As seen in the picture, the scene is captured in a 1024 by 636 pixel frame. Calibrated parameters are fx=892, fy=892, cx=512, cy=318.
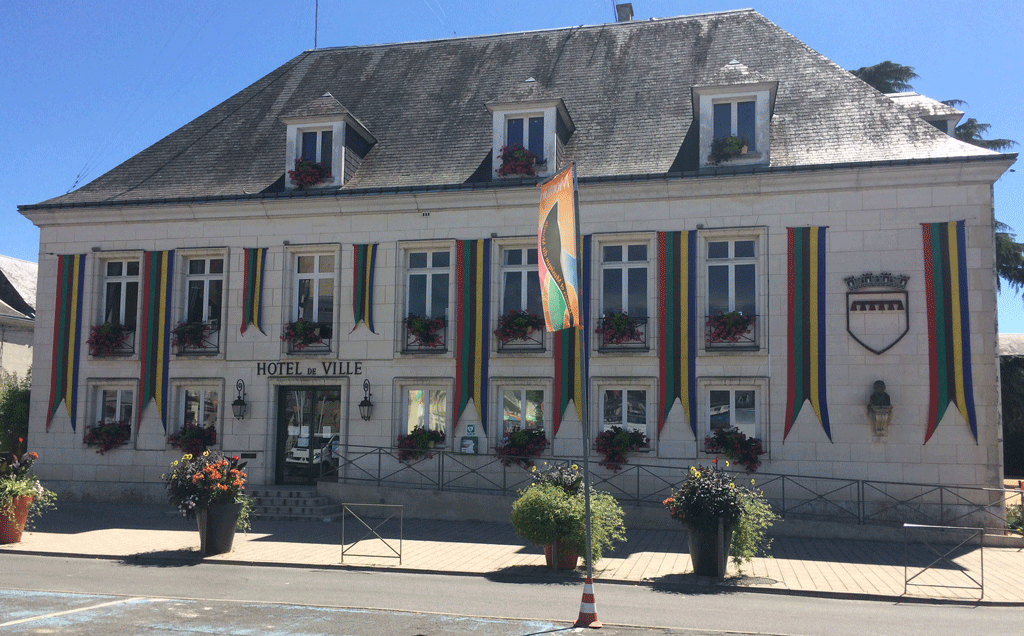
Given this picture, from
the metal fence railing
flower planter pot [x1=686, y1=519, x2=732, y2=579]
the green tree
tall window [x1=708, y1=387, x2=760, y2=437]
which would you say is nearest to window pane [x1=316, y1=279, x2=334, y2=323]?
the metal fence railing

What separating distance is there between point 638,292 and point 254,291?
8.51 m

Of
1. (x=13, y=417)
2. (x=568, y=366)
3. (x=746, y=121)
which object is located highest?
(x=746, y=121)

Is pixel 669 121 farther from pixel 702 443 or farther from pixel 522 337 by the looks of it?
pixel 702 443

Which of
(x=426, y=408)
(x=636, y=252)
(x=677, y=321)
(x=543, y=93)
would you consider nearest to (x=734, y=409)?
(x=677, y=321)

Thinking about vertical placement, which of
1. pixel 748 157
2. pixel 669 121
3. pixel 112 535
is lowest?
pixel 112 535

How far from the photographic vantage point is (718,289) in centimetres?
1808

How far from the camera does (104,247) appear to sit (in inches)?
824

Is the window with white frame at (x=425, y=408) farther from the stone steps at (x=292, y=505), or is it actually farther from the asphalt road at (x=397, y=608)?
the asphalt road at (x=397, y=608)

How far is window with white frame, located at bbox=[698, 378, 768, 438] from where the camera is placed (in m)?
17.4

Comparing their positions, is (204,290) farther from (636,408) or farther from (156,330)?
(636,408)

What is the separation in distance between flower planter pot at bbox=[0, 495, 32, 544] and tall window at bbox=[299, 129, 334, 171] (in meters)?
9.48

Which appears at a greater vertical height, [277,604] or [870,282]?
[870,282]

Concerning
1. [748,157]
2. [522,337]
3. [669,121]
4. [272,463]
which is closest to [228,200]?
[272,463]

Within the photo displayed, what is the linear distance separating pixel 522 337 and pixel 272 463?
20.6ft
